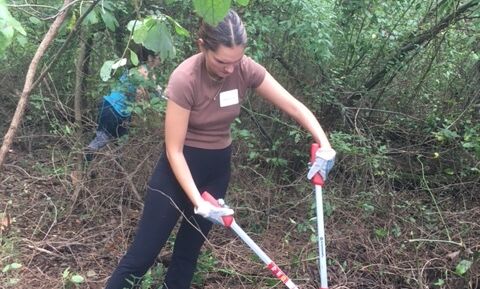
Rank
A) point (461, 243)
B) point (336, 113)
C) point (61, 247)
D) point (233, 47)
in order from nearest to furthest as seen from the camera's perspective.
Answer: point (233, 47) → point (461, 243) → point (61, 247) → point (336, 113)

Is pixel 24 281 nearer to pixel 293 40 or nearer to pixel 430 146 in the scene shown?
pixel 293 40

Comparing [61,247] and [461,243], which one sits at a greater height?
[461,243]

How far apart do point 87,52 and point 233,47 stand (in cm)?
226

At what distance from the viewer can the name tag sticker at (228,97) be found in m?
2.29

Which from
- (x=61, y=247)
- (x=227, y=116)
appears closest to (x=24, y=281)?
(x=61, y=247)

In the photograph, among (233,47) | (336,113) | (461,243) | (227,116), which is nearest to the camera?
(233,47)

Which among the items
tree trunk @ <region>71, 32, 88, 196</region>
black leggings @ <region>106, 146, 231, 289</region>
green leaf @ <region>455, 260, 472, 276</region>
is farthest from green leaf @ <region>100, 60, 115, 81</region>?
green leaf @ <region>455, 260, 472, 276</region>

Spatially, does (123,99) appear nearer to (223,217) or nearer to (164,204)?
(164,204)

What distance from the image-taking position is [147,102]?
11.1 feet

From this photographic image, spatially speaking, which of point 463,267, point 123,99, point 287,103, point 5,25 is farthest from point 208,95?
point 463,267

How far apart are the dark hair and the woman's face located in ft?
0.06

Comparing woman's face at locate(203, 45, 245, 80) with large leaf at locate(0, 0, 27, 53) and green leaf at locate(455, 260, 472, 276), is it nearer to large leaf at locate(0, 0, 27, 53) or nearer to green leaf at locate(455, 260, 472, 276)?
large leaf at locate(0, 0, 27, 53)

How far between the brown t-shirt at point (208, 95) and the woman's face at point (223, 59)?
6cm

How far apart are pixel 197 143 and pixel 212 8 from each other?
1.18 meters
